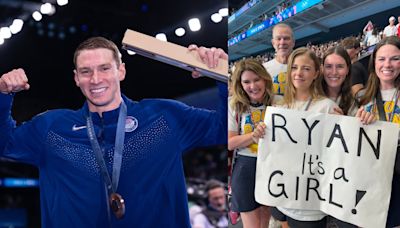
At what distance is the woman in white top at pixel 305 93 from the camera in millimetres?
1741

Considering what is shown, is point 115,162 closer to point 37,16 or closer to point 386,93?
point 37,16

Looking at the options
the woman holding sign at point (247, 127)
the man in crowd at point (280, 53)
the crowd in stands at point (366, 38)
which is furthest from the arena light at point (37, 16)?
the crowd in stands at point (366, 38)

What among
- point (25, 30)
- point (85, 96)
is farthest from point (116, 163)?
point (25, 30)

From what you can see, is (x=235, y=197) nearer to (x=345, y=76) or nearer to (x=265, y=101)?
(x=265, y=101)

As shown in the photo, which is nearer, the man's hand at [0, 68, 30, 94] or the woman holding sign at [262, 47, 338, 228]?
the man's hand at [0, 68, 30, 94]

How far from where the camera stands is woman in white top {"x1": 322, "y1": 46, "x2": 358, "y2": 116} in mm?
1693

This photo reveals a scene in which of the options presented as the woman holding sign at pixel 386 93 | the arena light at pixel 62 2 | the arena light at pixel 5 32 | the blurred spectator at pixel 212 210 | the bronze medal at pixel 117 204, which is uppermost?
the arena light at pixel 62 2

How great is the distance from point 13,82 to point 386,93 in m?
1.35

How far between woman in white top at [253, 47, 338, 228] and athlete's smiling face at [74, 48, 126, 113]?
774 mm

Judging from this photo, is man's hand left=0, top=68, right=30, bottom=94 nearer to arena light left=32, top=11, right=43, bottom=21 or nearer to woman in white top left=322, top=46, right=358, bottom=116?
arena light left=32, top=11, right=43, bottom=21

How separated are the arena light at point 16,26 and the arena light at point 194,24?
2.02ft

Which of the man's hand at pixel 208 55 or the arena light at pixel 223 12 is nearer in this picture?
the man's hand at pixel 208 55

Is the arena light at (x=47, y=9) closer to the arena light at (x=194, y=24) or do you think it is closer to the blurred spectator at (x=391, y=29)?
the arena light at (x=194, y=24)

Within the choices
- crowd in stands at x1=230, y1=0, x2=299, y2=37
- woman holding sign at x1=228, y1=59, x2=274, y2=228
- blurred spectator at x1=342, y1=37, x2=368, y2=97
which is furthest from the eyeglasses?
blurred spectator at x1=342, y1=37, x2=368, y2=97
